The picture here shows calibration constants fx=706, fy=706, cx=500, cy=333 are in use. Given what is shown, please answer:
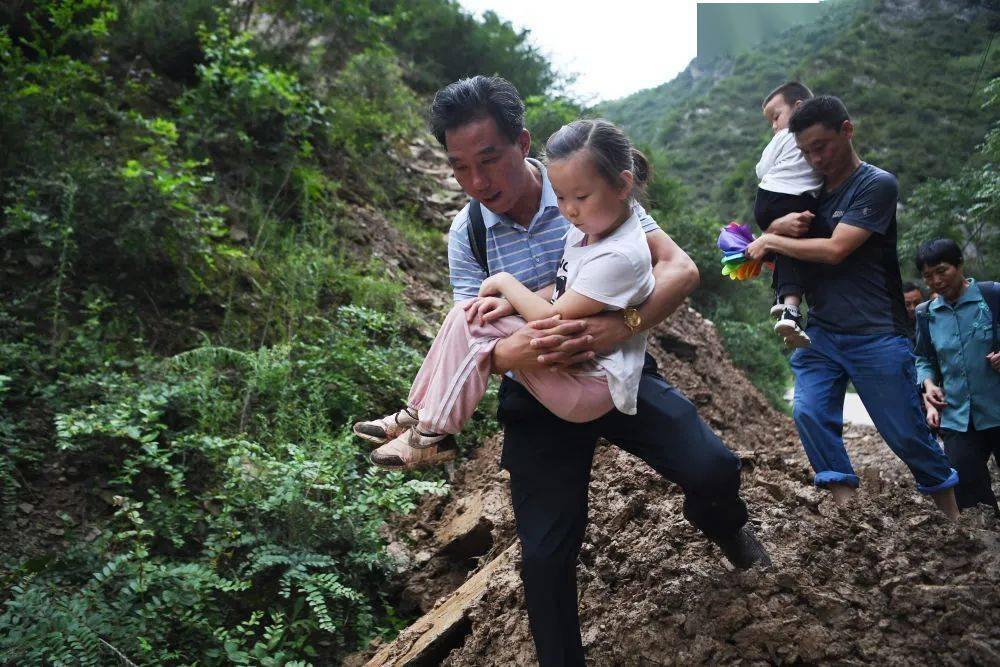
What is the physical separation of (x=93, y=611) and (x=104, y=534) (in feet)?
1.43

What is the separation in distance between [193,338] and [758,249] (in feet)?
11.8

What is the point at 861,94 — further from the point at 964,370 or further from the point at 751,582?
the point at 751,582

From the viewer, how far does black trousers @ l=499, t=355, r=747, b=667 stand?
2082 mm

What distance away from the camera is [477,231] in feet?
7.68

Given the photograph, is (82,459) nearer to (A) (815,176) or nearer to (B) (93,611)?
(B) (93,611)

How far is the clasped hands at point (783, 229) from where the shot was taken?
3.04 metres

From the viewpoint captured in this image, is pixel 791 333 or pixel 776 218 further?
pixel 776 218

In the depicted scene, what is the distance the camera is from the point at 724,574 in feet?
8.18

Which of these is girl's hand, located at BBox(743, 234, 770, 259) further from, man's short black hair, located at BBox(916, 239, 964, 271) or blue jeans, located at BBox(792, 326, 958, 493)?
man's short black hair, located at BBox(916, 239, 964, 271)

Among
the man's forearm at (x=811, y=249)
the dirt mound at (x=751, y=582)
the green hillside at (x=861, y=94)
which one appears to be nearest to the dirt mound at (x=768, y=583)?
the dirt mound at (x=751, y=582)

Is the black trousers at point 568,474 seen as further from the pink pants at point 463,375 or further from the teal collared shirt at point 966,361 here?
the teal collared shirt at point 966,361

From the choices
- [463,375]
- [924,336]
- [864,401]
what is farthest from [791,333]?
[463,375]

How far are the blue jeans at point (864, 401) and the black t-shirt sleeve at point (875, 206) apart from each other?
46 cm

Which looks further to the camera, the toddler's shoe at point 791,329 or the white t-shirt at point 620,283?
the toddler's shoe at point 791,329
